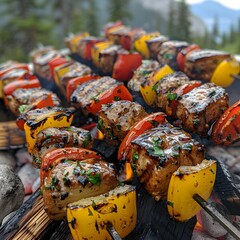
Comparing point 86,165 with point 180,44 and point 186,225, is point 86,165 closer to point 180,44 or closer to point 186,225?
point 186,225

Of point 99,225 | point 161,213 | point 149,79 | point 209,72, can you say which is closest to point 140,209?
point 161,213

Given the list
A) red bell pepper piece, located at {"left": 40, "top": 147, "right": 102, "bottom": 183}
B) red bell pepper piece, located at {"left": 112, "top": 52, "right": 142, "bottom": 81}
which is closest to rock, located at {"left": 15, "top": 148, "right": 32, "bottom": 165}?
red bell pepper piece, located at {"left": 40, "top": 147, "right": 102, "bottom": 183}

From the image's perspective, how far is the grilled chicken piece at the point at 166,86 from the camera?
2889 mm

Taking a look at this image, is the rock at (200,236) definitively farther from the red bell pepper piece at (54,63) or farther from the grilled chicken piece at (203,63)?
the red bell pepper piece at (54,63)

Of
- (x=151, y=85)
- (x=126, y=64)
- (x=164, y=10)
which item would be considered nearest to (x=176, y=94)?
(x=151, y=85)

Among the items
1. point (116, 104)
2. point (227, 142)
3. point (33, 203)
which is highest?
point (116, 104)

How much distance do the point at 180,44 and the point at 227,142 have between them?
6.28 ft

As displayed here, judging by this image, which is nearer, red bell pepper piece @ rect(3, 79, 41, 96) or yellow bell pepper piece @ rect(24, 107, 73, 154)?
yellow bell pepper piece @ rect(24, 107, 73, 154)

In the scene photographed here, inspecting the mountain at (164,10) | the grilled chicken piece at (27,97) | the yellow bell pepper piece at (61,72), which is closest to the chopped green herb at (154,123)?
the grilled chicken piece at (27,97)

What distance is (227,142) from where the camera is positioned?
2451mm

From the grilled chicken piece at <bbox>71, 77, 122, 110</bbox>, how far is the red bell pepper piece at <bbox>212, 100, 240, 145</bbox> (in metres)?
1.01

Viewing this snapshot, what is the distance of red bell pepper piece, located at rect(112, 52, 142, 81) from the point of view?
3.80 m

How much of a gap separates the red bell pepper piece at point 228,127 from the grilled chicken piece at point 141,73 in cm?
110

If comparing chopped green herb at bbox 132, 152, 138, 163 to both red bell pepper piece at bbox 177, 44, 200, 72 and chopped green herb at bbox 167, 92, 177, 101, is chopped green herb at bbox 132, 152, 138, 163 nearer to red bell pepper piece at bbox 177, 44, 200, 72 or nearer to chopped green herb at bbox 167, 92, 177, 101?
chopped green herb at bbox 167, 92, 177, 101
